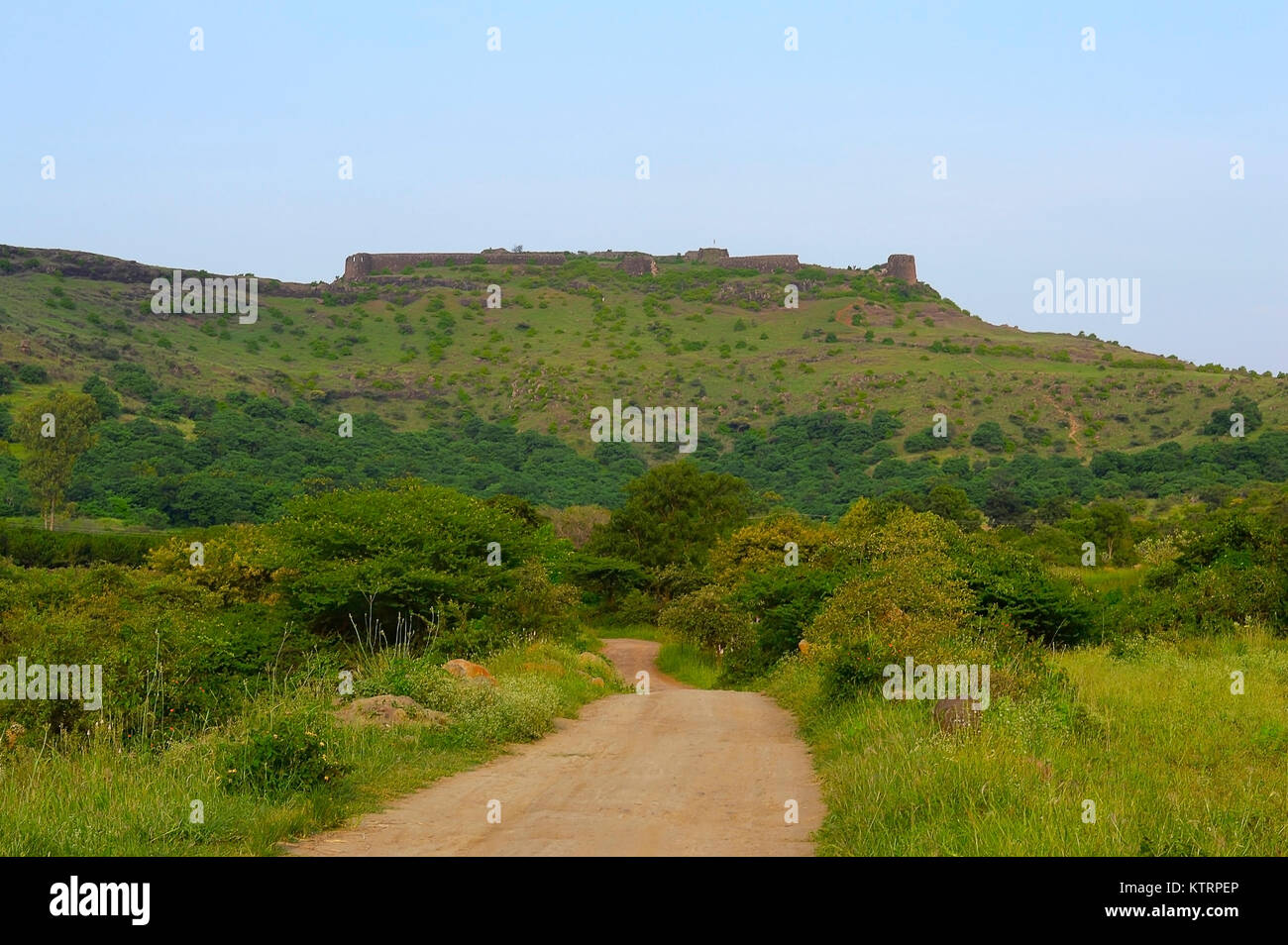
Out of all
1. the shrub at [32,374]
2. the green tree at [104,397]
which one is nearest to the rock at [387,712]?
the green tree at [104,397]

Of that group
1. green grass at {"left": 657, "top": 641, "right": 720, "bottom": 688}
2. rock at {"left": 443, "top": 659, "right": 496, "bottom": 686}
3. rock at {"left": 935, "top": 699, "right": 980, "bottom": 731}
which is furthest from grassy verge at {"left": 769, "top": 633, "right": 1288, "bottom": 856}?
green grass at {"left": 657, "top": 641, "right": 720, "bottom": 688}

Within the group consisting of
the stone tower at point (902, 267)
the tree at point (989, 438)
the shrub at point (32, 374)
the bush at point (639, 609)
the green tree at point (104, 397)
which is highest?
the stone tower at point (902, 267)

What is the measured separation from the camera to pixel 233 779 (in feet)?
26.7

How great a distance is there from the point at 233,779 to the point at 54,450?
2717 inches

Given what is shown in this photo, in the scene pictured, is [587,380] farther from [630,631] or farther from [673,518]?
[630,631]

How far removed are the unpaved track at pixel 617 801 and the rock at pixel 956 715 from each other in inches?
49.8

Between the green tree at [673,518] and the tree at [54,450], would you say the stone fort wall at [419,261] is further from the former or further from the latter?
the green tree at [673,518]

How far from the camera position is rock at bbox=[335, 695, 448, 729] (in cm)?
1139

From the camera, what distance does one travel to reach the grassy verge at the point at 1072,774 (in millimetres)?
6688

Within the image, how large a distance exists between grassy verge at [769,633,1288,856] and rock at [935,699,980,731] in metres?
0.13

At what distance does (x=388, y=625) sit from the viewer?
2355 centimetres

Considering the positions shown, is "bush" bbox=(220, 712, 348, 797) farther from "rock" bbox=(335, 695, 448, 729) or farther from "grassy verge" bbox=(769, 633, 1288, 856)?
"grassy verge" bbox=(769, 633, 1288, 856)

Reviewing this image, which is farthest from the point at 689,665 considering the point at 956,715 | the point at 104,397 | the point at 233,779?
the point at 104,397
